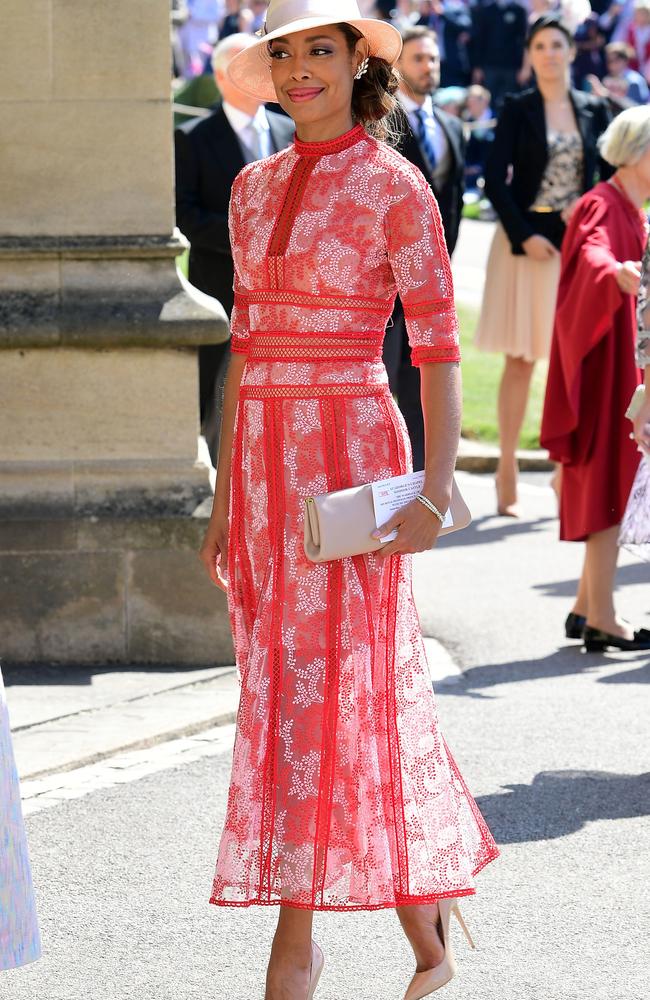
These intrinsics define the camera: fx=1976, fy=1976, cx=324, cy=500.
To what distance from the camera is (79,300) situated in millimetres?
7023

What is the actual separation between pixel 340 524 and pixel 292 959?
882mm

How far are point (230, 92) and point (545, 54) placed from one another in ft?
7.56

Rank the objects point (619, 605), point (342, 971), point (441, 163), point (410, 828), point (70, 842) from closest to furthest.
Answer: point (410, 828)
point (342, 971)
point (70, 842)
point (619, 605)
point (441, 163)

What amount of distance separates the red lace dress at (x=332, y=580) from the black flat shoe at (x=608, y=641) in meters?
3.64

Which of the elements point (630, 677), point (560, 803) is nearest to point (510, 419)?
point (630, 677)

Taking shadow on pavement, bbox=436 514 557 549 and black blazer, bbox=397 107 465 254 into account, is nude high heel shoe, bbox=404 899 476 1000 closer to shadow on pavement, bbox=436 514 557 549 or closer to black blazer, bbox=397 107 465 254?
shadow on pavement, bbox=436 514 557 549

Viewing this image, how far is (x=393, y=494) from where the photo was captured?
3.96 metres

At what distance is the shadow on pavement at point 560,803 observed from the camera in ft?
17.7

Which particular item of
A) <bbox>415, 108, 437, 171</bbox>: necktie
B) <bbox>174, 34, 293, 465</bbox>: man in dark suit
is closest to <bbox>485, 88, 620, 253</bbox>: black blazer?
<bbox>415, 108, 437, 171</bbox>: necktie

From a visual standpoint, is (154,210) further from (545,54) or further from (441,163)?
(545,54)

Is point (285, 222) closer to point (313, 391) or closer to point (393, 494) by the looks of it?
point (313, 391)

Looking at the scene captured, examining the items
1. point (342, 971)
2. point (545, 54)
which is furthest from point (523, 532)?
point (342, 971)

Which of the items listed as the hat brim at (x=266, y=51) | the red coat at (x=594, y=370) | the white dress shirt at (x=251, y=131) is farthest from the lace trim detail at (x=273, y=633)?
the white dress shirt at (x=251, y=131)

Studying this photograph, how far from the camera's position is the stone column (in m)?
6.95
